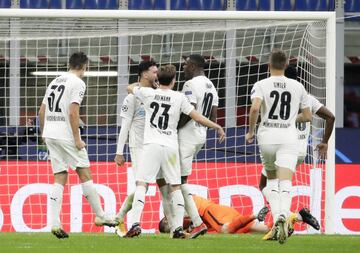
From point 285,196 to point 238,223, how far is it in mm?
2564

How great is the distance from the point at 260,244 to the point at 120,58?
20.6ft

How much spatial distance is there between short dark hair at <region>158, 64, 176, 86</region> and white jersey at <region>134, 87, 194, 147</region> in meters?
0.09

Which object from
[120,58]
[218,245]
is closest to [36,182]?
[120,58]

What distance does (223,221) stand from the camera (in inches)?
582

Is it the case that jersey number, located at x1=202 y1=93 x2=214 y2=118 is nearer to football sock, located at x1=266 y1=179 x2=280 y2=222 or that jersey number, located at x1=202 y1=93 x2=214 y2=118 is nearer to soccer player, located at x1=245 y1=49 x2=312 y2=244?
football sock, located at x1=266 y1=179 x2=280 y2=222

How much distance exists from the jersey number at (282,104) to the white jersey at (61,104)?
6.09 ft

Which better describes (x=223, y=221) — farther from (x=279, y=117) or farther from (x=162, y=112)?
(x=279, y=117)

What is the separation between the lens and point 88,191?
13.2m

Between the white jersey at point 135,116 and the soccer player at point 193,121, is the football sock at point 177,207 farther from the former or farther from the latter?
the white jersey at point 135,116

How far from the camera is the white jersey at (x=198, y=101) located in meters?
13.6

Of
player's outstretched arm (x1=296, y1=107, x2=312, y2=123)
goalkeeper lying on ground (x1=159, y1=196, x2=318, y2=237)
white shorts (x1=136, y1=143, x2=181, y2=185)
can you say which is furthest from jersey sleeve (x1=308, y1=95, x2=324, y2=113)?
goalkeeper lying on ground (x1=159, y1=196, x2=318, y2=237)

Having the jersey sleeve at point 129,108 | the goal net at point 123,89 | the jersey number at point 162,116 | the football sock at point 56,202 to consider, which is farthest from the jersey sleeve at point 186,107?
the goal net at point 123,89

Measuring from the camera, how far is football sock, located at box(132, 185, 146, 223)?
12648 millimetres

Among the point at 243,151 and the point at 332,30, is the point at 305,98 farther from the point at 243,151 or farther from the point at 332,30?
the point at 243,151
